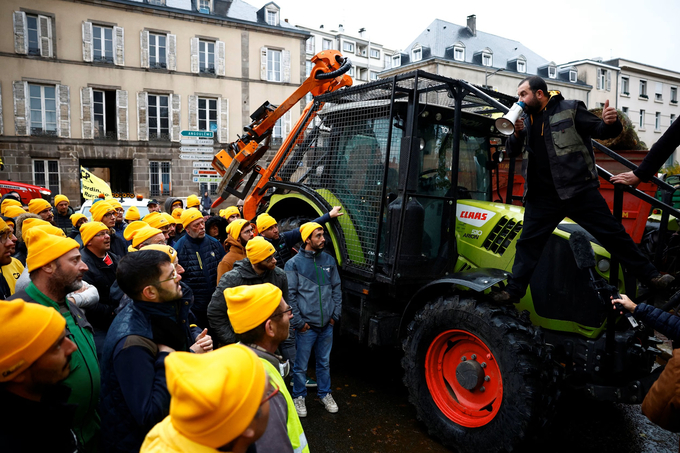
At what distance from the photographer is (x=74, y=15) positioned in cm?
2119

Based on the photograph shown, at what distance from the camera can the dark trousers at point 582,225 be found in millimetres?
3008

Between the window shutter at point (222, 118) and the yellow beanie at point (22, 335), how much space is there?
931 inches

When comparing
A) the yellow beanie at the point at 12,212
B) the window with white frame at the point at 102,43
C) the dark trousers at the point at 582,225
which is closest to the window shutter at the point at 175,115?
the window with white frame at the point at 102,43

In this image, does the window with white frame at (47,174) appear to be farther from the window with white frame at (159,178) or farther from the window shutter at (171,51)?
the window shutter at (171,51)

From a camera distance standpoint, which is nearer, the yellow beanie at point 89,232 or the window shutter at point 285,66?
the yellow beanie at point 89,232

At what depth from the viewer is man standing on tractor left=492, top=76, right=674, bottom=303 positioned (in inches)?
119

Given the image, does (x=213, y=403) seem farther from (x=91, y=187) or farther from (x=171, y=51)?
(x=171, y=51)

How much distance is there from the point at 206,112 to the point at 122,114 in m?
4.15

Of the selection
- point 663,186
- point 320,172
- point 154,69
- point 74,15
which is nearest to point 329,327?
point 320,172

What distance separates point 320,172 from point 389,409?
8.52ft

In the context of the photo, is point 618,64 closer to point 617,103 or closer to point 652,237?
point 617,103

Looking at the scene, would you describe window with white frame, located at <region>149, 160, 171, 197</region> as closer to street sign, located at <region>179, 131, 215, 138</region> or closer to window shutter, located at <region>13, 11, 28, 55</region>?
window shutter, located at <region>13, 11, 28, 55</region>

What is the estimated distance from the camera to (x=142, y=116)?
74.0 ft

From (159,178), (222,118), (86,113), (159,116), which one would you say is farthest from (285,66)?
(86,113)
